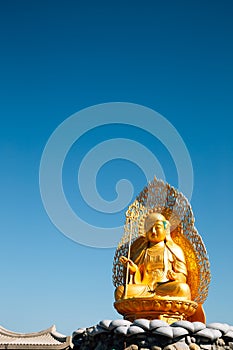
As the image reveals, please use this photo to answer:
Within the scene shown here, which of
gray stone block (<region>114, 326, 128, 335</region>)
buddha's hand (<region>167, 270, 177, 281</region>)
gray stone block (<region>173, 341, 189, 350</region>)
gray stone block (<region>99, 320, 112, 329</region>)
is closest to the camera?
gray stone block (<region>173, 341, 189, 350</region>)

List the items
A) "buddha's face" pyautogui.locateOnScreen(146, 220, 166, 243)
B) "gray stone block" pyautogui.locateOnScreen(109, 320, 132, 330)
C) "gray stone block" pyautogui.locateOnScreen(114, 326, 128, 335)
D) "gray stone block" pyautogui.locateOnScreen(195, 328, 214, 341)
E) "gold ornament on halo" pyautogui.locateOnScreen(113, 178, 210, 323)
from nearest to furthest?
"gray stone block" pyautogui.locateOnScreen(195, 328, 214, 341), "gray stone block" pyautogui.locateOnScreen(114, 326, 128, 335), "gray stone block" pyautogui.locateOnScreen(109, 320, 132, 330), "gold ornament on halo" pyautogui.locateOnScreen(113, 178, 210, 323), "buddha's face" pyautogui.locateOnScreen(146, 220, 166, 243)

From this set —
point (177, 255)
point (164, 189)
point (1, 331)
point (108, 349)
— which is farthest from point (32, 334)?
point (164, 189)

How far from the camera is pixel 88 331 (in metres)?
9.30

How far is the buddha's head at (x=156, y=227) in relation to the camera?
11414 millimetres

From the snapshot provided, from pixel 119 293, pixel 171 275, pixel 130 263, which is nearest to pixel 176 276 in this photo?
pixel 171 275

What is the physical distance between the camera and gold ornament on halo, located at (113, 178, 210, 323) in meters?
9.96

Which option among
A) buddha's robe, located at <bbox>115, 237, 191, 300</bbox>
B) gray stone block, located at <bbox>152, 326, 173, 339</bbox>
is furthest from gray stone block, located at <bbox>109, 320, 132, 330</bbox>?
buddha's robe, located at <bbox>115, 237, 191, 300</bbox>

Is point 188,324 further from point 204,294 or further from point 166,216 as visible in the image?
point 166,216

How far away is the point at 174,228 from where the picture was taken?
38.4 feet

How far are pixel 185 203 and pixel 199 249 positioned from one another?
1.19 meters

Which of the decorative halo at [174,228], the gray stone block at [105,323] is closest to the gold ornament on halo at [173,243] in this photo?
the decorative halo at [174,228]

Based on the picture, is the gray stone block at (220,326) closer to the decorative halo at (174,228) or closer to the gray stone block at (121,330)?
the gray stone block at (121,330)

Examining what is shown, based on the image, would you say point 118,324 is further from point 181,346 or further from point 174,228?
point 174,228

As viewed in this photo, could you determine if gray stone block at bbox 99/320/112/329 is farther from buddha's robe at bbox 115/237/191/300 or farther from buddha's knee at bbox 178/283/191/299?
buddha's knee at bbox 178/283/191/299
